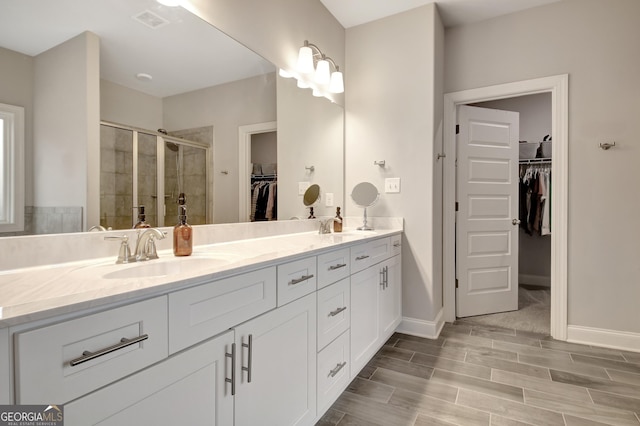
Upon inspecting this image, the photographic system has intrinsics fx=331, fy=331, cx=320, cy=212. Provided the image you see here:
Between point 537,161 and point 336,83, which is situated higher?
point 336,83

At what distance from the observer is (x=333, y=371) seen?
160cm

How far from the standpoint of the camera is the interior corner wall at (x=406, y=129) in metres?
2.60

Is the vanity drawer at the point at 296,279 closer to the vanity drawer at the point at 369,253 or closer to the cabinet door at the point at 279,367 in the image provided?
the cabinet door at the point at 279,367

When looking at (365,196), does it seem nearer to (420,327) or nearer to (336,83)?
(336,83)

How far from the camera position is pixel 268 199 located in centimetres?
208

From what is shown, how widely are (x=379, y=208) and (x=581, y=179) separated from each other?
59.8 inches

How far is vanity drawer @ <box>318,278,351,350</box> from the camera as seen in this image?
151 centimetres

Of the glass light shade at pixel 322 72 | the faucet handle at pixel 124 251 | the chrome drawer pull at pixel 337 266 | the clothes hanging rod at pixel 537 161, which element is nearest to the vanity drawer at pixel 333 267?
the chrome drawer pull at pixel 337 266

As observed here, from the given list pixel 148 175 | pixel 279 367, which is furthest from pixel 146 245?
pixel 279 367

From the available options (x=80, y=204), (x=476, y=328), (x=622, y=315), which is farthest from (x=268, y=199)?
(x=622, y=315)

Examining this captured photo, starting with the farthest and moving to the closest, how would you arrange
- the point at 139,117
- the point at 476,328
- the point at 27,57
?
the point at 476,328, the point at 139,117, the point at 27,57

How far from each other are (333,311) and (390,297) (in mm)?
925

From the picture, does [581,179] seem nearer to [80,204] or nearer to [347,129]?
[347,129]

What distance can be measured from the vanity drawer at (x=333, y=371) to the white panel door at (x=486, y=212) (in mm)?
1715
